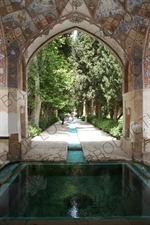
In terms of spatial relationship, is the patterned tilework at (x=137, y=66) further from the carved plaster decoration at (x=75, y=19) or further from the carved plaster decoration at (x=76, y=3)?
the carved plaster decoration at (x=76, y=3)

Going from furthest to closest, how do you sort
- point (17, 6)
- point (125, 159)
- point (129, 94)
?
point (129, 94) < point (125, 159) < point (17, 6)

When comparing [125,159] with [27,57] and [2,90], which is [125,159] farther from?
[27,57]

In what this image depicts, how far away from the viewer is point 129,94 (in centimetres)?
775

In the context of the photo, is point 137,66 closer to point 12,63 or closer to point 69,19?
point 69,19

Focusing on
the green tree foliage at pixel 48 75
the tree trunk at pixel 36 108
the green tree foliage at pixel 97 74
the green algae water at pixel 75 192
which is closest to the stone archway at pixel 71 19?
the green algae water at pixel 75 192

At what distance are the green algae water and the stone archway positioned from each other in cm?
148

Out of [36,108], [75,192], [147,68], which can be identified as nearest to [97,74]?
[36,108]

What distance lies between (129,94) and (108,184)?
12.4ft

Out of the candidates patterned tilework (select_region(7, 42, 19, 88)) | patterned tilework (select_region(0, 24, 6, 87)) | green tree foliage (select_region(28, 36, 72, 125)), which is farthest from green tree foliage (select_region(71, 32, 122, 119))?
patterned tilework (select_region(0, 24, 6, 87))

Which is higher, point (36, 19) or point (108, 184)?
point (36, 19)

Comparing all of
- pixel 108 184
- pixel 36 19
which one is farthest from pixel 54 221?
pixel 36 19

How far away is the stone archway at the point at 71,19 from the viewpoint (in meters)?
6.59

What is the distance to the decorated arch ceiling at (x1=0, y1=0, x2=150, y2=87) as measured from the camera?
6492 millimetres

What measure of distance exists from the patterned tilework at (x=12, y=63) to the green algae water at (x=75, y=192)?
2.54 m
